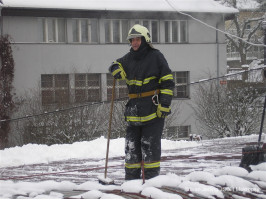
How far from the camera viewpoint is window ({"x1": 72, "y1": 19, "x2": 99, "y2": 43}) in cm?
2491

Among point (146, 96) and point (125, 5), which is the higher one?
point (125, 5)

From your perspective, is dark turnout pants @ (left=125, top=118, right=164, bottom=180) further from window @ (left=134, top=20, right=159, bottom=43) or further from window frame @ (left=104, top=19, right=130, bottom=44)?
window @ (left=134, top=20, right=159, bottom=43)

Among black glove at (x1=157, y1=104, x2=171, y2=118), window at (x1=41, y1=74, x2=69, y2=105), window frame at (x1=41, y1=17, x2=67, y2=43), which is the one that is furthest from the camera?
window frame at (x1=41, y1=17, x2=67, y2=43)

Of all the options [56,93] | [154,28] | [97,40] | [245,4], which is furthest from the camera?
[245,4]

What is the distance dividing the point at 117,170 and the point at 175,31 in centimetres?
1972

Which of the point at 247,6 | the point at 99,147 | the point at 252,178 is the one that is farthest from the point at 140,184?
the point at 247,6

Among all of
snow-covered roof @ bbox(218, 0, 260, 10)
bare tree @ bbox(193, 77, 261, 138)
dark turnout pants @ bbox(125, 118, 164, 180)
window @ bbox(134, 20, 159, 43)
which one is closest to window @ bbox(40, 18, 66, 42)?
window @ bbox(134, 20, 159, 43)

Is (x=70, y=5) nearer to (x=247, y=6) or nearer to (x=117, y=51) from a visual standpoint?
(x=117, y=51)

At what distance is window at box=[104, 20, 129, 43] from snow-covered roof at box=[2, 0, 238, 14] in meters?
0.97

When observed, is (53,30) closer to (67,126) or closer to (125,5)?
(125,5)

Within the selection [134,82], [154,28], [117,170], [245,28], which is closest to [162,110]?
[134,82]

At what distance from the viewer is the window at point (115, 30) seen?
25.5m

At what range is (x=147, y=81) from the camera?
6.04m

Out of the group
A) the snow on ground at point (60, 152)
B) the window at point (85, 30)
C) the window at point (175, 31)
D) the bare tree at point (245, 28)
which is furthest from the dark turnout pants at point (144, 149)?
the bare tree at point (245, 28)
